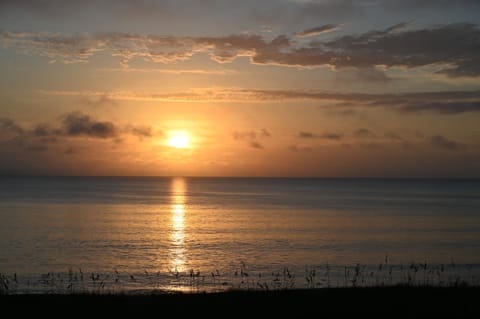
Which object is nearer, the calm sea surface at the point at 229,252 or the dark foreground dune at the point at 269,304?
the dark foreground dune at the point at 269,304

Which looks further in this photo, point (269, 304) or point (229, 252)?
point (229, 252)

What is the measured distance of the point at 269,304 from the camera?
1562 centimetres

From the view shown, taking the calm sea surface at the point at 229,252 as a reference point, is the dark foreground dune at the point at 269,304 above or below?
Result: below

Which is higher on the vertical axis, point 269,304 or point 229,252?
point 229,252

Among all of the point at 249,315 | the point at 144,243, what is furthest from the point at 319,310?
the point at 144,243

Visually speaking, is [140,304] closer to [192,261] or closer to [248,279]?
[248,279]

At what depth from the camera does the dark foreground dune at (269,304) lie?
1431 centimetres

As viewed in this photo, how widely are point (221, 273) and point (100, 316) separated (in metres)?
20.9

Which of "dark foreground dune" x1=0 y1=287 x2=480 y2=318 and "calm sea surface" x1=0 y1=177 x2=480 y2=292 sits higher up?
"calm sea surface" x1=0 y1=177 x2=480 y2=292

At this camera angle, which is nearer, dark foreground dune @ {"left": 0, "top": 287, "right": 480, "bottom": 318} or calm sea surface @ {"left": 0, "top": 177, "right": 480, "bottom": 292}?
dark foreground dune @ {"left": 0, "top": 287, "right": 480, "bottom": 318}

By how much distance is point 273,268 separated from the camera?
3656 cm

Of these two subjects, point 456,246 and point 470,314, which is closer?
point 470,314

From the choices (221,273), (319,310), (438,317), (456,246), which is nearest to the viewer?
(438,317)

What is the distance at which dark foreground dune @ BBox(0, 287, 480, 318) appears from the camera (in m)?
14.3
